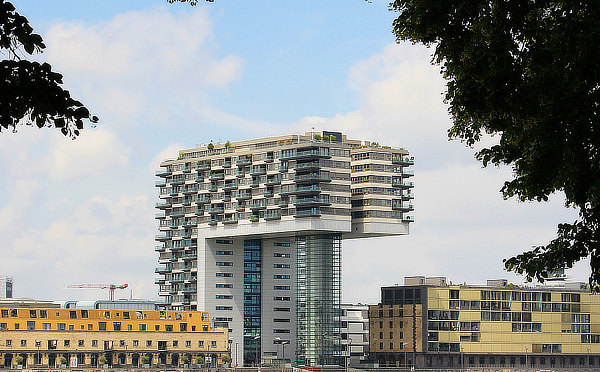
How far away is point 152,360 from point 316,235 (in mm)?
37442

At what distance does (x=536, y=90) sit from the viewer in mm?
28922

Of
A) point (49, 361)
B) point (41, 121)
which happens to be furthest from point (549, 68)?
point (49, 361)

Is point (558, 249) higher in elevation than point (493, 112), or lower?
lower

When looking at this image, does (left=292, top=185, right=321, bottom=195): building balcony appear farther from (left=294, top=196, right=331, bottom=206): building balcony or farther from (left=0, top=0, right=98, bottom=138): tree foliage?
(left=0, top=0, right=98, bottom=138): tree foliage

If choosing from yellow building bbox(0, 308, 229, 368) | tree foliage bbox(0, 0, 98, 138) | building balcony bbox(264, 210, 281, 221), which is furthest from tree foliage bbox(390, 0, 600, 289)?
building balcony bbox(264, 210, 281, 221)

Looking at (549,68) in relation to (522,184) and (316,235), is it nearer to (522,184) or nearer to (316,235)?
(522,184)

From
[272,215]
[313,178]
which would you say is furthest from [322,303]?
[313,178]

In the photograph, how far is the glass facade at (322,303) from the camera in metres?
196

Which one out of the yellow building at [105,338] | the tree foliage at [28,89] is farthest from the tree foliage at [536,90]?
the yellow building at [105,338]

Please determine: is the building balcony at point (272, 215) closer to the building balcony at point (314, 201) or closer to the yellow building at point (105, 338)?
the building balcony at point (314, 201)

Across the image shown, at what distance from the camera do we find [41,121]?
2031cm

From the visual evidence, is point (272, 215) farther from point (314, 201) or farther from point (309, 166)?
point (309, 166)

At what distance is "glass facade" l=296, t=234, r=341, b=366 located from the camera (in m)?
196

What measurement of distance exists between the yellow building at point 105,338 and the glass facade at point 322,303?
51.9 ft
